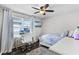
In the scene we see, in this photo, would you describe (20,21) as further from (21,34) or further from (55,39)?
(55,39)

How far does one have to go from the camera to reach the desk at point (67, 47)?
4.19 feet

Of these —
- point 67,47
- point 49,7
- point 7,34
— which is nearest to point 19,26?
point 7,34

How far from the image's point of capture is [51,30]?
1.35 metres

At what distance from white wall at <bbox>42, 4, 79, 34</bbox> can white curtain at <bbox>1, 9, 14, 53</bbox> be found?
43cm

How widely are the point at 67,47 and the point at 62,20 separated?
13.8 inches

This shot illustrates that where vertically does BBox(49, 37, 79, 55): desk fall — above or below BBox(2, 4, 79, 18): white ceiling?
below

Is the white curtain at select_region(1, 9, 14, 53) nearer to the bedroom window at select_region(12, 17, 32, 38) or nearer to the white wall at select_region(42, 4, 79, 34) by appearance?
the bedroom window at select_region(12, 17, 32, 38)

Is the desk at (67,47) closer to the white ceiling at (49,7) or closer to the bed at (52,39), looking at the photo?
the bed at (52,39)

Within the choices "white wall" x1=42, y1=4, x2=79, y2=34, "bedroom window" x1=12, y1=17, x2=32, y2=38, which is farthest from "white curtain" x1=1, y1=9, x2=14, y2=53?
"white wall" x1=42, y1=4, x2=79, y2=34

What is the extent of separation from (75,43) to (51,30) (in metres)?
0.35

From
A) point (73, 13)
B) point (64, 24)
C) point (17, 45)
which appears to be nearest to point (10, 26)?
point (17, 45)

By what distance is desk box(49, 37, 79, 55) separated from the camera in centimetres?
128

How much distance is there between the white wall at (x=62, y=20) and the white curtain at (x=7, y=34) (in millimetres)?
427

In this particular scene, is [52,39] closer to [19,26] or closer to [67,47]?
[67,47]
